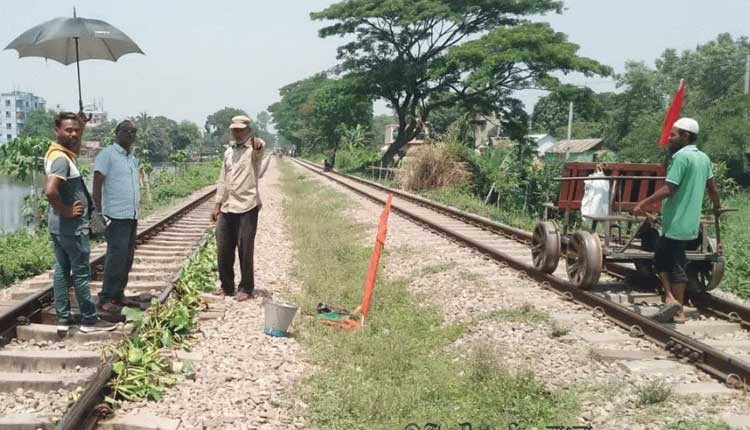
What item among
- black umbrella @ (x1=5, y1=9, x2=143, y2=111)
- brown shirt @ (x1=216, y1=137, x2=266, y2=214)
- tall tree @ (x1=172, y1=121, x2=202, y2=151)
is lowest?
tall tree @ (x1=172, y1=121, x2=202, y2=151)

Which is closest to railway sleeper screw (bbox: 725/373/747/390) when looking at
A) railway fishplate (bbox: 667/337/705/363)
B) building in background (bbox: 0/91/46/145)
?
railway fishplate (bbox: 667/337/705/363)

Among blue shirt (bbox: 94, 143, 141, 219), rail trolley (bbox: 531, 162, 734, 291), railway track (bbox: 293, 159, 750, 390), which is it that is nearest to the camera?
railway track (bbox: 293, 159, 750, 390)

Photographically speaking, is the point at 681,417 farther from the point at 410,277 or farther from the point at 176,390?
the point at 410,277

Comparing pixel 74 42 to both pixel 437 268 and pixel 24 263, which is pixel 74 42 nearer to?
pixel 24 263

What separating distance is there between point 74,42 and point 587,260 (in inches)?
239

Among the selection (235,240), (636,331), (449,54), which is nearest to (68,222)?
(235,240)

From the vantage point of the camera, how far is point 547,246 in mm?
7012

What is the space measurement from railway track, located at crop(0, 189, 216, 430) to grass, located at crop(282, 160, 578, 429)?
1.34 meters

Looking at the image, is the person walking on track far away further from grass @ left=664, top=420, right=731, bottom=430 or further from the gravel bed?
grass @ left=664, top=420, right=731, bottom=430

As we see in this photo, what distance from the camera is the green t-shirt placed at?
512 centimetres

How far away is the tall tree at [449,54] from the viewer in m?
26.5

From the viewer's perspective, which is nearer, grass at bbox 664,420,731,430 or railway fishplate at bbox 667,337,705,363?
grass at bbox 664,420,731,430

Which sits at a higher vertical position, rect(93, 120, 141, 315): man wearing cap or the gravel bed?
rect(93, 120, 141, 315): man wearing cap

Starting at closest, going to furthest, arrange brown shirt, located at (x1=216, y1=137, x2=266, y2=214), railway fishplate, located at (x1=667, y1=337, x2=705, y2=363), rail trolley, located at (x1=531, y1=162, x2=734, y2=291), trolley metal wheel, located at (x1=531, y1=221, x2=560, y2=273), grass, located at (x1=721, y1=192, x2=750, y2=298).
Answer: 1. railway fishplate, located at (x1=667, y1=337, x2=705, y2=363)
2. rail trolley, located at (x1=531, y1=162, x2=734, y2=291)
3. brown shirt, located at (x1=216, y1=137, x2=266, y2=214)
4. trolley metal wheel, located at (x1=531, y1=221, x2=560, y2=273)
5. grass, located at (x1=721, y1=192, x2=750, y2=298)
